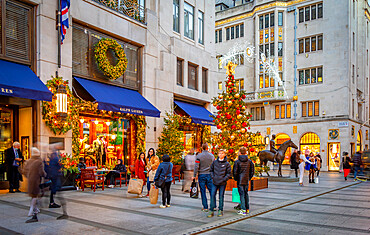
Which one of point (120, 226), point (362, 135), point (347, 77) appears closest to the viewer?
point (120, 226)

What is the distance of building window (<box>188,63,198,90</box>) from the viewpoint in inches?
910

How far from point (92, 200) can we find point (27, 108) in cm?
493

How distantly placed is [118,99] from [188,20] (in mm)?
9889

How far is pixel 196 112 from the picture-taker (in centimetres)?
2231

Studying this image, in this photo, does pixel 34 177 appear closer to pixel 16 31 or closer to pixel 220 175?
pixel 220 175

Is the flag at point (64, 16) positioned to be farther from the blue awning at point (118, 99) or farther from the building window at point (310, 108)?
the building window at point (310, 108)

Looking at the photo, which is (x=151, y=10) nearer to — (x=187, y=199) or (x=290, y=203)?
(x=187, y=199)

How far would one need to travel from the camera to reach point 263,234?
7305 millimetres

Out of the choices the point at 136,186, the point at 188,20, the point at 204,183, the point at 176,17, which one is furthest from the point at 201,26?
the point at 204,183

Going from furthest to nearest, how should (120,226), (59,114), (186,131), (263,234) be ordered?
(186,131) < (59,114) < (120,226) < (263,234)

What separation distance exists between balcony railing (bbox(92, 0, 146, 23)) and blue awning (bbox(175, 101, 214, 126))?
5.63 m

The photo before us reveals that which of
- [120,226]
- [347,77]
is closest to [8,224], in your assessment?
[120,226]

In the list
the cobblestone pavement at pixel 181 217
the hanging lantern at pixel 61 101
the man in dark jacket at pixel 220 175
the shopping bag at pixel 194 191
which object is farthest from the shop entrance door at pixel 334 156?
the hanging lantern at pixel 61 101

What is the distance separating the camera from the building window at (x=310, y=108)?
36.3 m
